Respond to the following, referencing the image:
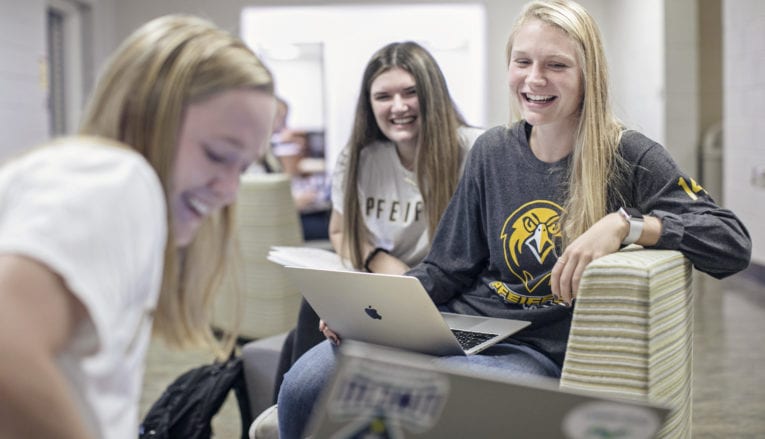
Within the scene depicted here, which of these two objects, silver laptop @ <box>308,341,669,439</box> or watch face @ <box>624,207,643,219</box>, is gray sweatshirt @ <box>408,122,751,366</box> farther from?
silver laptop @ <box>308,341,669,439</box>

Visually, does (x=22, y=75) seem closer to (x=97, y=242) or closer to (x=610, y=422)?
(x=97, y=242)

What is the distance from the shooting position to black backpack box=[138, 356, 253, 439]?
233 cm

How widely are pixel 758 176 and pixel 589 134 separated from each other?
15.0ft

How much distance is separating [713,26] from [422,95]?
6459mm

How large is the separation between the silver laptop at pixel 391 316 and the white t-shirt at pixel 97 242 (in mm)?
741

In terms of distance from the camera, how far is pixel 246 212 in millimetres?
3867

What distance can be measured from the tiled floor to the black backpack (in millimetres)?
392

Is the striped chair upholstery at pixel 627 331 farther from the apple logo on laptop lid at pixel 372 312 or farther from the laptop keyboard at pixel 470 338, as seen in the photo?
the apple logo on laptop lid at pixel 372 312

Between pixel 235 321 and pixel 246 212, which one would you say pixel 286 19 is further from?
pixel 235 321

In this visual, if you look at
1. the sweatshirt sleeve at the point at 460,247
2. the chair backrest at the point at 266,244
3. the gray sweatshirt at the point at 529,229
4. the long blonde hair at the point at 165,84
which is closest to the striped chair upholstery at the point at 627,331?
the gray sweatshirt at the point at 529,229

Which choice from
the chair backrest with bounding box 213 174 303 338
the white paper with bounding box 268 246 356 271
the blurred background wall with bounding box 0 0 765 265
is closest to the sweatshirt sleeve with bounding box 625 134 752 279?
the white paper with bounding box 268 246 356 271

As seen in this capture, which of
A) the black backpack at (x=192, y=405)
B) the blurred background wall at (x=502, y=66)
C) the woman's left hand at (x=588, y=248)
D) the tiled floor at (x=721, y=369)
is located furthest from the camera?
the blurred background wall at (x=502, y=66)

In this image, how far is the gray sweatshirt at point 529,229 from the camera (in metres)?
1.58

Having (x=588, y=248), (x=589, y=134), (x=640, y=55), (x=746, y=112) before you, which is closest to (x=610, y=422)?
(x=588, y=248)
